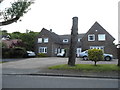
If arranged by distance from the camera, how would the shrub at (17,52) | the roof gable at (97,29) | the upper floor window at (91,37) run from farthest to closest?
1. the upper floor window at (91,37)
2. the roof gable at (97,29)
3. the shrub at (17,52)

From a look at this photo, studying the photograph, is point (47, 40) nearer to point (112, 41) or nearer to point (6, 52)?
point (6, 52)

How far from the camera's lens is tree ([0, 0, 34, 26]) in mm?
14070

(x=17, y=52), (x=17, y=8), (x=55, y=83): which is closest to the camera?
(x=55, y=83)

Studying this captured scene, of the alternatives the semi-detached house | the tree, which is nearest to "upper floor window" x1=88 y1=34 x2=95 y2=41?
the semi-detached house

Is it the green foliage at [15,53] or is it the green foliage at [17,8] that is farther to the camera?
the green foliage at [15,53]

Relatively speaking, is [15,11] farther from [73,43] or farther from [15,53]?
[15,53]

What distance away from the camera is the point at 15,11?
14.1m

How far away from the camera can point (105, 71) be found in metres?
15.0

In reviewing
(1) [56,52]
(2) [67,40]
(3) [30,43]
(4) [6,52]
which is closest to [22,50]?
(4) [6,52]

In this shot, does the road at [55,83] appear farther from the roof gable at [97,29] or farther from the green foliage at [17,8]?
the roof gable at [97,29]

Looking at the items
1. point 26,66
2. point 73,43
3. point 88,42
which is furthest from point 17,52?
point 73,43

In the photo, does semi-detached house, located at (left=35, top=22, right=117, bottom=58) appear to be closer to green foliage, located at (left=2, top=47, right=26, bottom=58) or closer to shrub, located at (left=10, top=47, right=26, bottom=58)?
green foliage, located at (left=2, top=47, right=26, bottom=58)

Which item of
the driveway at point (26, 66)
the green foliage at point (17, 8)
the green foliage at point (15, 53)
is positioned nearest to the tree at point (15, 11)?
the green foliage at point (17, 8)

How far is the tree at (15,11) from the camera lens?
14070 mm
